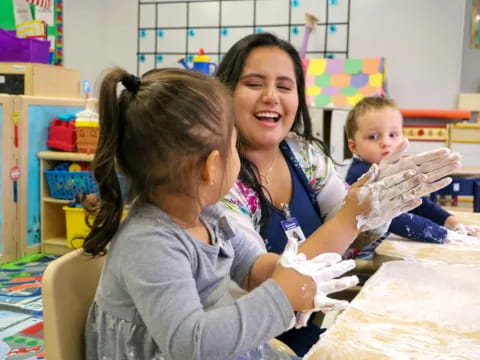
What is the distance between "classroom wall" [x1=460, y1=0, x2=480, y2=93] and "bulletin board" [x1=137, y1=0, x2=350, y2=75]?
38.2 inches

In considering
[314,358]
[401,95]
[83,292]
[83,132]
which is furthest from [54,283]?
[401,95]

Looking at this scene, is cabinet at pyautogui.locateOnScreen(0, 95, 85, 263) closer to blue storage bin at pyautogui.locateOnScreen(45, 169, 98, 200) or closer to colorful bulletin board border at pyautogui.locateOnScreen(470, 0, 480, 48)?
blue storage bin at pyautogui.locateOnScreen(45, 169, 98, 200)

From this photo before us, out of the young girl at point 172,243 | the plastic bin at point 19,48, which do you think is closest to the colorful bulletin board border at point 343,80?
the plastic bin at point 19,48

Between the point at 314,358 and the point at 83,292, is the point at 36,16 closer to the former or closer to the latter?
the point at 83,292

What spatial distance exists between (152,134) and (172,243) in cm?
16

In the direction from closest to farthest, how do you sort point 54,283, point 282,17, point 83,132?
1. point 54,283
2. point 83,132
3. point 282,17

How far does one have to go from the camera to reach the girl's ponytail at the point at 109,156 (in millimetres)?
750

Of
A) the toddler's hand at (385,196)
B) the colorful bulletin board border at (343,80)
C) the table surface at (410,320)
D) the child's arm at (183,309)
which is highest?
the colorful bulletin board border at (343,80)

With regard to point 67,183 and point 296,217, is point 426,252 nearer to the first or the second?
point 296,217

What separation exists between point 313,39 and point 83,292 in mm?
4050

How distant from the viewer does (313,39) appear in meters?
4.50

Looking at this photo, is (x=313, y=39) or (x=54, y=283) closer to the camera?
(x=54, y=283)

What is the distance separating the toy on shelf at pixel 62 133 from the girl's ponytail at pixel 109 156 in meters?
2.48

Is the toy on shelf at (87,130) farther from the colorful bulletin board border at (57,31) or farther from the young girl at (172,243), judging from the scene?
the young girl at (172,243)
